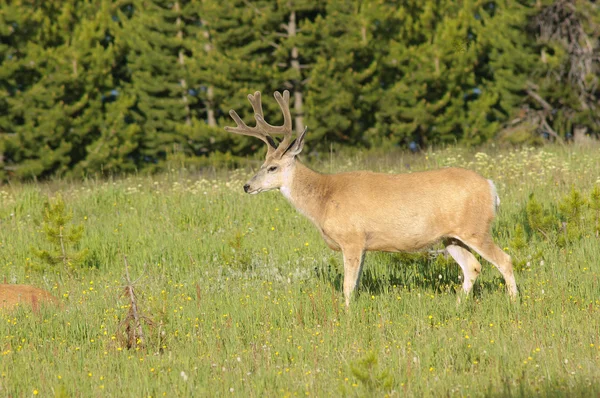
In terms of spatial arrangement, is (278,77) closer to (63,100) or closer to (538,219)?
(63,100)

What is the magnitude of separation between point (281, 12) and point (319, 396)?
22280mm

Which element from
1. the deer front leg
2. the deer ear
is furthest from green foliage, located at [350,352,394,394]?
the deer ear

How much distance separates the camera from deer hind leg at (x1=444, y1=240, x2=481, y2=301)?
8.10m

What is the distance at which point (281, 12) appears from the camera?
26516 millimetres

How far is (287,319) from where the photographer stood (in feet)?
24.4

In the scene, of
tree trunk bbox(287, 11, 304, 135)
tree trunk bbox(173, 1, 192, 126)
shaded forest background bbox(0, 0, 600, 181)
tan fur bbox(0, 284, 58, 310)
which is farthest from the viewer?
tree trunk bbox(173, 1, 192, 126)

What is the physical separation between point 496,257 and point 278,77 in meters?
19.5

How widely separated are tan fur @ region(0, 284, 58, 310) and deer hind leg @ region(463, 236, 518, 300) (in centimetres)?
389

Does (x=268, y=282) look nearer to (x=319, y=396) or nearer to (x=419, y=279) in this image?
(x=419, y=279)

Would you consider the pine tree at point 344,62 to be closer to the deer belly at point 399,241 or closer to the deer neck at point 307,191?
the deer neck at point 307,191

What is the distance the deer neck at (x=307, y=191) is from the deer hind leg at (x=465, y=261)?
130 centimetres

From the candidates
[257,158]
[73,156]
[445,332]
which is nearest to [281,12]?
[257,158]

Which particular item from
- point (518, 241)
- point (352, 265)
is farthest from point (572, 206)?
point (352, 265)

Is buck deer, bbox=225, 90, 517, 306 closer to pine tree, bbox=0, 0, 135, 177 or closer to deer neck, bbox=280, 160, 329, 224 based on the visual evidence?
deer neck, bbox=280, 160, 329, 224
